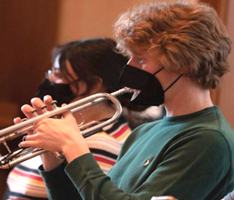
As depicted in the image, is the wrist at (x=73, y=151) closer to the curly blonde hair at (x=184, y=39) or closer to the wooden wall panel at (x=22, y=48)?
the curly blonde hair at (x=184, y=39)

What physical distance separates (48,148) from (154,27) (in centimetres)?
43

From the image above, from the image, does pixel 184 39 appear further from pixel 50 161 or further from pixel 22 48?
pixel 22 48

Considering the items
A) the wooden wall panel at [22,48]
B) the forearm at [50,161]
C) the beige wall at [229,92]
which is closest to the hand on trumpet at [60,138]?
the forearm at [50,161]

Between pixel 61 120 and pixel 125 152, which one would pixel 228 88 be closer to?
pixel 125 152

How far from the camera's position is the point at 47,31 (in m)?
2.81

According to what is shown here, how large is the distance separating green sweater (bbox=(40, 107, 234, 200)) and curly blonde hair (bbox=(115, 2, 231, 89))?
0.39 feet

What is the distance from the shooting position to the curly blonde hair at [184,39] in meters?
1.19

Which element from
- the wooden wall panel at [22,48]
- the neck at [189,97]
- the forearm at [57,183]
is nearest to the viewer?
the neck at [189,97]

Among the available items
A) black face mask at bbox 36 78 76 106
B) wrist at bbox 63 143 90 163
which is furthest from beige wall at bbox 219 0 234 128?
wrist at bbox 63 143 90 163

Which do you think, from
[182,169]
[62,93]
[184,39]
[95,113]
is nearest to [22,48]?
[62,93]

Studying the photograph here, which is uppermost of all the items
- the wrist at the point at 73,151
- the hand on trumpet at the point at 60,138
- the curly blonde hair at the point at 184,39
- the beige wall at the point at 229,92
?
the curly blonde hair at the point at 184,39

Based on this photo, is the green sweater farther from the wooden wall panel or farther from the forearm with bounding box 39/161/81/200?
the wooden wall panel

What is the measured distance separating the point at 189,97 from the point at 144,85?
5.2 inches

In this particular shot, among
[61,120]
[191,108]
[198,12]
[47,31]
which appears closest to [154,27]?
[198,12]
